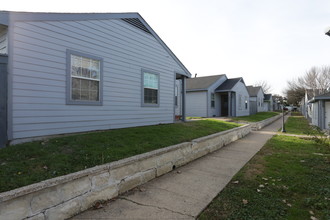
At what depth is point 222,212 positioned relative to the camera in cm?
294

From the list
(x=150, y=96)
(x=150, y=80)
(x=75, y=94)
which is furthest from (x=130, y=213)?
(x=150, y=80)

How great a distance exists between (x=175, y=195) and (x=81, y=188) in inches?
64.1

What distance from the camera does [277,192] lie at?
3582 mm

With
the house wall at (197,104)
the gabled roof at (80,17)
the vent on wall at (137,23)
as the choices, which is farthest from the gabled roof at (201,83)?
the vent on wall at (137,23)

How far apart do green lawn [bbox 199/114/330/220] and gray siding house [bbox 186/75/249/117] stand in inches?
524

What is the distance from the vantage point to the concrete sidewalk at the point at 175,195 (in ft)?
9.52

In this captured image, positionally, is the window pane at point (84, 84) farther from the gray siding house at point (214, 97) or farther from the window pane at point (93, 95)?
the gray siding house at point (214, 97)

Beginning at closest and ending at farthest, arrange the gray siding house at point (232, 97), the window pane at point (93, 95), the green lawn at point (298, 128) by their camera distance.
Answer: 1. the window pane at point (93, 95)
2. the green lawn at point (298, 128)
3. the gray siding house at point (232, 97)

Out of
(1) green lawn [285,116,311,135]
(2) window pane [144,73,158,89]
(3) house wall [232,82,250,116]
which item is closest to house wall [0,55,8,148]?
(2) window pane [144,73,158,89]

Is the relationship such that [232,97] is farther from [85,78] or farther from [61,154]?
[61,154]

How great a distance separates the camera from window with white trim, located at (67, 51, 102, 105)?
19.1 ft

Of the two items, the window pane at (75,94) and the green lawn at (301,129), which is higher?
the window pane at (75,94)

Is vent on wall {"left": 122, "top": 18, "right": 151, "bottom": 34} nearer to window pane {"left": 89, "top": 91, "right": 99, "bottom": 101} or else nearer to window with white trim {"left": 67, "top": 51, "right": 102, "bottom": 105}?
window with white trim {"left": 67, "top": 51, "right": 102, "bottom": 105}

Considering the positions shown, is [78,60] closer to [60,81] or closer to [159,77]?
[60,81]
